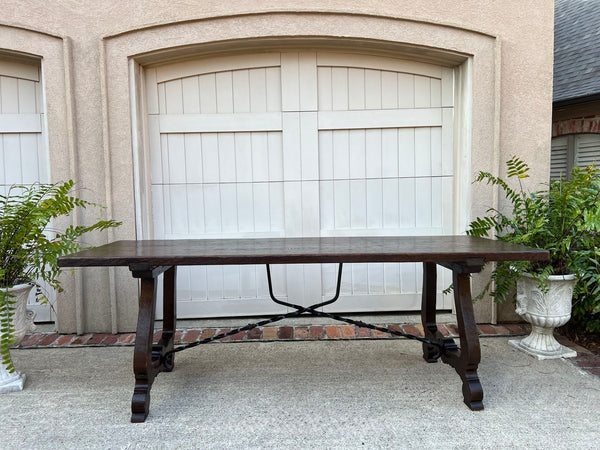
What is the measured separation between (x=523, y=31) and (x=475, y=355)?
8.78 feet

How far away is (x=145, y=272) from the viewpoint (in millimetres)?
2248

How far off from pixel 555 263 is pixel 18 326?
3.58 m

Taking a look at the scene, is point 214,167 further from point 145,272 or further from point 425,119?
point 425,119

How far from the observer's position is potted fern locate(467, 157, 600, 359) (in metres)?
2.80

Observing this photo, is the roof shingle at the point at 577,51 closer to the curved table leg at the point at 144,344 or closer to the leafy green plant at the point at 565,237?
the leafy green plant at the point at 565,237

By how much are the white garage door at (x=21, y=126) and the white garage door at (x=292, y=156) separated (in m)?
0.91

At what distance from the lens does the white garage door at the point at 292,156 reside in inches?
143

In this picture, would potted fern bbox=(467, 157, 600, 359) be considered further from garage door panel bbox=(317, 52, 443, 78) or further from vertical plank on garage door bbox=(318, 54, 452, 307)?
garage door panel bbox=(317, 52, 443, 78)

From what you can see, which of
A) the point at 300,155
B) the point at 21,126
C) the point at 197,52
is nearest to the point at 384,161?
the point at 300,155

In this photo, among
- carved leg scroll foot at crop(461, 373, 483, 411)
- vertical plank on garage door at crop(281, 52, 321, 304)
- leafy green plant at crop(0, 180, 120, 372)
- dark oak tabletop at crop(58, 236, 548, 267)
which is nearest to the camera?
dark oak tabletop at crop(58, 236, 548, 267)

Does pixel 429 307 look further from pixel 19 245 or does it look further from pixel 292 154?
pixel 19 245

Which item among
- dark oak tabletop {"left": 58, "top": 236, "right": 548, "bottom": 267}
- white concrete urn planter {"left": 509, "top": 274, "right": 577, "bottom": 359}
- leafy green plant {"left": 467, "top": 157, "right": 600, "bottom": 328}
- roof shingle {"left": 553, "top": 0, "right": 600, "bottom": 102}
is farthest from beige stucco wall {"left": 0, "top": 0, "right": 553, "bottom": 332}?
roof shingle {"left": 553, "top": 0, "right": 600, "bottom": 102}

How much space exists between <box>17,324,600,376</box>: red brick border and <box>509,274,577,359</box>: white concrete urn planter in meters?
0.34

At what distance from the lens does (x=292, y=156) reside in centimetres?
368
